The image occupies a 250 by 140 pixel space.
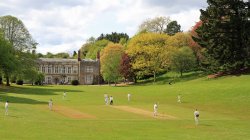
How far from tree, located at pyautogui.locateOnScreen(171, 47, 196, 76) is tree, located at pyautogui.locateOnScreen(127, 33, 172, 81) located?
341cm

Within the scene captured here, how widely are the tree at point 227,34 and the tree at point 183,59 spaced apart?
22095mm

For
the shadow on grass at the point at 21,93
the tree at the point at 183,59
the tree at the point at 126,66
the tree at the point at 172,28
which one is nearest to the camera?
the shadow on grass at the point at 21,93

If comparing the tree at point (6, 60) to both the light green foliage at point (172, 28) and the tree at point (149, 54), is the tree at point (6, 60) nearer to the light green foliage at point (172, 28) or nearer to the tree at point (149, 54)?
the tree at point (149, 54)

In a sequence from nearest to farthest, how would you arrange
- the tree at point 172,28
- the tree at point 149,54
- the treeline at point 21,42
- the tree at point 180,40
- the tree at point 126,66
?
the treeline at point 21,42 < the tree at point 149,54 < the tree at point 180,40 < the tree at point 126,66 < the tree at point 172,28

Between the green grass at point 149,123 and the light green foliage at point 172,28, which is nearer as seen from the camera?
the green grass at point 149,123

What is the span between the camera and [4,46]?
8456cm

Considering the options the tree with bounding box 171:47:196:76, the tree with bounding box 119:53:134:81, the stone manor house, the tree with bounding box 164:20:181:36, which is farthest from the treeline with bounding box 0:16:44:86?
the tree with bounding box 164:20:181:36

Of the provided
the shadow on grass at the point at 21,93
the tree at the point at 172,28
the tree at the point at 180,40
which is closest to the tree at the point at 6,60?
the shadow on grass at the point at 21,93

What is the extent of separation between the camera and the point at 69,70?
535 feet

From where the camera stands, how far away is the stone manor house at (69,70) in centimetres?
16100

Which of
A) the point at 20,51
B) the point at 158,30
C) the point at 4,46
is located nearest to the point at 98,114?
the point at 4,46

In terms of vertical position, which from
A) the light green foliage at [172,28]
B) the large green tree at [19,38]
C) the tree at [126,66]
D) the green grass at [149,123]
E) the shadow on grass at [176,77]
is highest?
the light green foliage at [172,28]

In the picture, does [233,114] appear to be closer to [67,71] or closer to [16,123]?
[16,123]

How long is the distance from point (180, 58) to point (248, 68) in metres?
27.9
